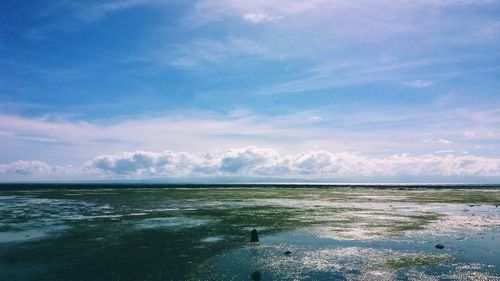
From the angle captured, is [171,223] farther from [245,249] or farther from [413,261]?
[413,261]

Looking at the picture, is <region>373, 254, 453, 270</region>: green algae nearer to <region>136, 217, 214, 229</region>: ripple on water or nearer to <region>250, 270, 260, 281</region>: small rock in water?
<region>250, 270, 260, 281</region>: small rock in water

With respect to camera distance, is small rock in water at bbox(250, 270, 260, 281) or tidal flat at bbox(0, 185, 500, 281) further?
tidal flat at bbox(0, 185, 500, 281)

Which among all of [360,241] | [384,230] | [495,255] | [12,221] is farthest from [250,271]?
[12,221]

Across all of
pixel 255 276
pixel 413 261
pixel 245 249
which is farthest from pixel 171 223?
pixel 413 261

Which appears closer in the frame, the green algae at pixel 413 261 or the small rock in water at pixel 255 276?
the small rock in water at pixel 255 276

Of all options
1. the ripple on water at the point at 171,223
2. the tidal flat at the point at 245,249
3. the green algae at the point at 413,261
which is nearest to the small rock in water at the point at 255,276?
the tidal flat at the point at 245,249

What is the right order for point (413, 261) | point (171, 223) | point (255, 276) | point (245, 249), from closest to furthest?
point (255, 276)
point (413, 261)
point (245, 249)
point (171, 223)

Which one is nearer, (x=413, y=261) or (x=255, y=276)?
(x=255, y=276)

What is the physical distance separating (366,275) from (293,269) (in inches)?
134

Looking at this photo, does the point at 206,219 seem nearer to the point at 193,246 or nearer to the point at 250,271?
the point at 193,246

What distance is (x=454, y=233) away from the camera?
1204 inches

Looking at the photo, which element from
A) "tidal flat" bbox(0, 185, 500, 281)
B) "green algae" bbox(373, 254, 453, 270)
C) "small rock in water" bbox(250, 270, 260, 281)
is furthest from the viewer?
"green algae" bbox(373, 254, 453, 270)

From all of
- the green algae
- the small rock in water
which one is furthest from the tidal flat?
the small rock in water

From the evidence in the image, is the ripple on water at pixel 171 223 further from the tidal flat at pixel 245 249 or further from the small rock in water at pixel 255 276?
the small rock in water at pixel 255 276
